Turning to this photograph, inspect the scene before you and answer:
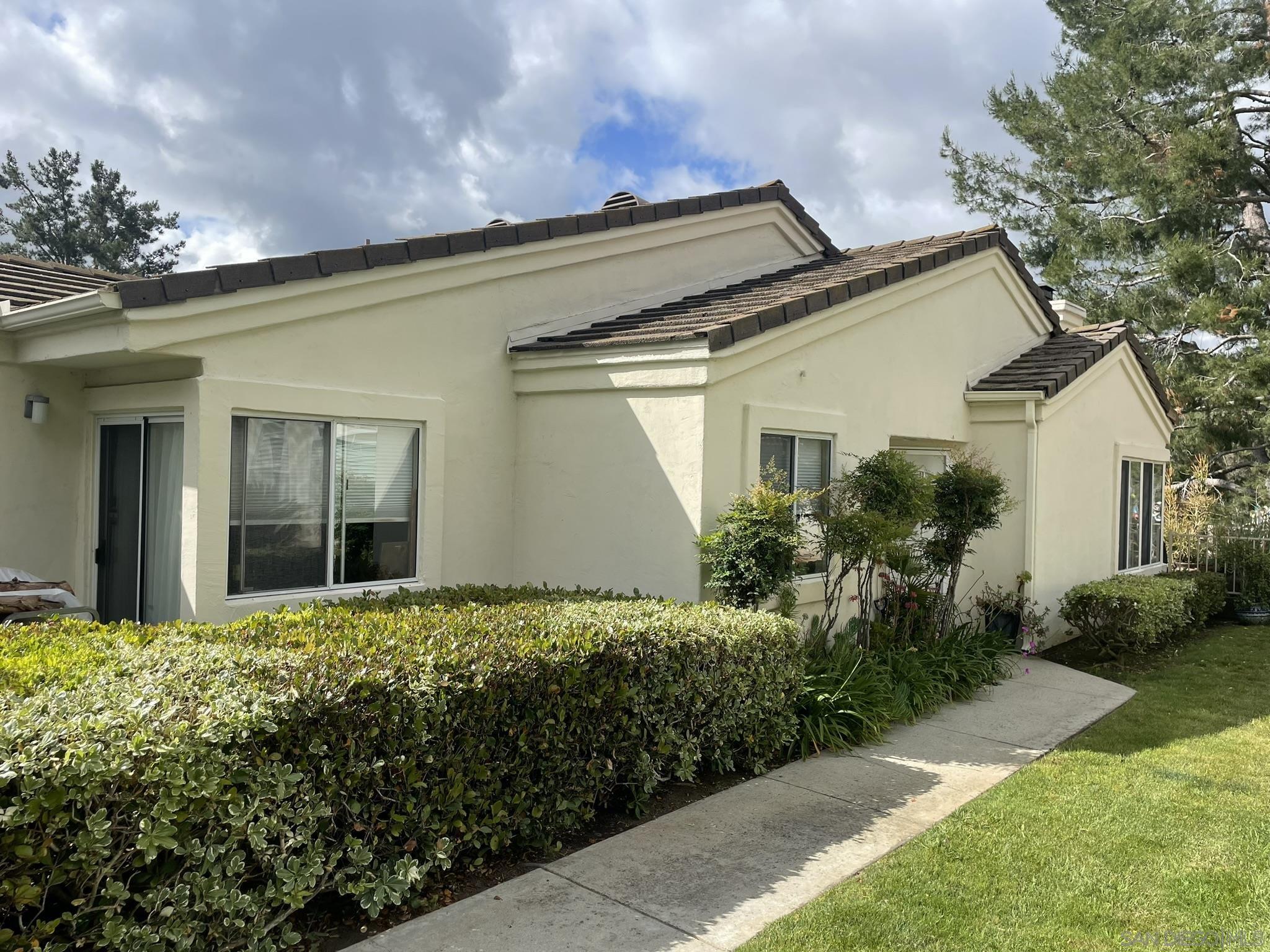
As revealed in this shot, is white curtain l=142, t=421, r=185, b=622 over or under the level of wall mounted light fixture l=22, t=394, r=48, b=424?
under

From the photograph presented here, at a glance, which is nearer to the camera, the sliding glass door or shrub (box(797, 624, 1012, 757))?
shrub (box(797, 624, 1012, 757))

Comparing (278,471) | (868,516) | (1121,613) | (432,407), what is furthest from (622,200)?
(1121,613)

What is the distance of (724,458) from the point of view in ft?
26.9

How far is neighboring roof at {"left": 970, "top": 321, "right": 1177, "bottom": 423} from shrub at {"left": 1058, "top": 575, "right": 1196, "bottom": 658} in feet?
8.41

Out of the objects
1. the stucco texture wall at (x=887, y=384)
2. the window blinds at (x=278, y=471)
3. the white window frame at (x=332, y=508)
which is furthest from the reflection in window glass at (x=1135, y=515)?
the window blinds at (x=278, y=471)

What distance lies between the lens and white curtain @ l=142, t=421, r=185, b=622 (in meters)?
7.59

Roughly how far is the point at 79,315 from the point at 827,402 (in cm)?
679

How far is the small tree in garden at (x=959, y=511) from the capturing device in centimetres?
964

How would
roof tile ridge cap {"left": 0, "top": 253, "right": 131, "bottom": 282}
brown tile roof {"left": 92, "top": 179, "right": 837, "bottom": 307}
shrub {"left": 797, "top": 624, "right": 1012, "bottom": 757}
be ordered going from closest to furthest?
brown tile roof {"left": 92, "top": 179, "right": 837, "bottom": 307}
shrub {"left": 797, "top": 624, "right": 1012, "bottom": 757}
roof tile ridge cap {"left": 0, "top": 253, "right": 131, "bottom": 282}

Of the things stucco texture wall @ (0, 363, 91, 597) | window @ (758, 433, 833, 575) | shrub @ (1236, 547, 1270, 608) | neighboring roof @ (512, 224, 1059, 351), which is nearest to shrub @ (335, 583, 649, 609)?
window @ (758, 433, 833, 575)

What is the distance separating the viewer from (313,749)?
402cm

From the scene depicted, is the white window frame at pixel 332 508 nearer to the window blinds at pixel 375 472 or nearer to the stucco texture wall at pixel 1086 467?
the window blinds at pixel 375 472

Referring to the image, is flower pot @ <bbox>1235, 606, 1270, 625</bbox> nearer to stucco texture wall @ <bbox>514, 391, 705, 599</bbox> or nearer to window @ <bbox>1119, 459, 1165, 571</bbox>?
window @ <bbox>1119, 459, 1165, 571</bbox>

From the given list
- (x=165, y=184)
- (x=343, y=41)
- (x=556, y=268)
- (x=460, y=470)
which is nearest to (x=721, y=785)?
(x=460, y=470)
